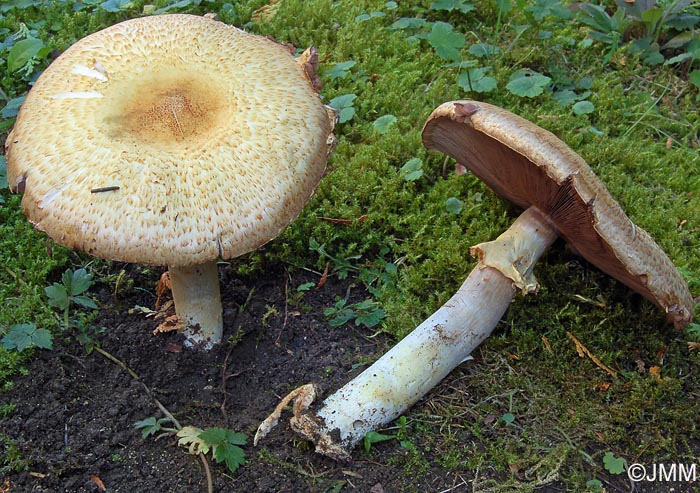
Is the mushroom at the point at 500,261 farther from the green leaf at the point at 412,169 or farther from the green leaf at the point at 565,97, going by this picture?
the green leaf at the point at 565,97

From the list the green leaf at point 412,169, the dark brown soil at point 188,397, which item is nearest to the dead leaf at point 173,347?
the dark brown soil at point 188,397

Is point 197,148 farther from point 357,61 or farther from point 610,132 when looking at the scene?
point 610,132

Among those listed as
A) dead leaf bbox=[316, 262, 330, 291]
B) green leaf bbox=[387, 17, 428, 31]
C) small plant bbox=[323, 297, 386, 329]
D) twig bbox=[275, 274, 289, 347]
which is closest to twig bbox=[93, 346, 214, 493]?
twig bbox=[275, 274, 289, 347]

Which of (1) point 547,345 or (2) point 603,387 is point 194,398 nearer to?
(1) point 547,345

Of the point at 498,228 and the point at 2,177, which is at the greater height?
the point at 2,177

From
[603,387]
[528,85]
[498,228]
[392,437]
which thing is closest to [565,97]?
[528,85]

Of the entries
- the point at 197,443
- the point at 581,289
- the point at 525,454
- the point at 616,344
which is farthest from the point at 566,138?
the point at 197,443
